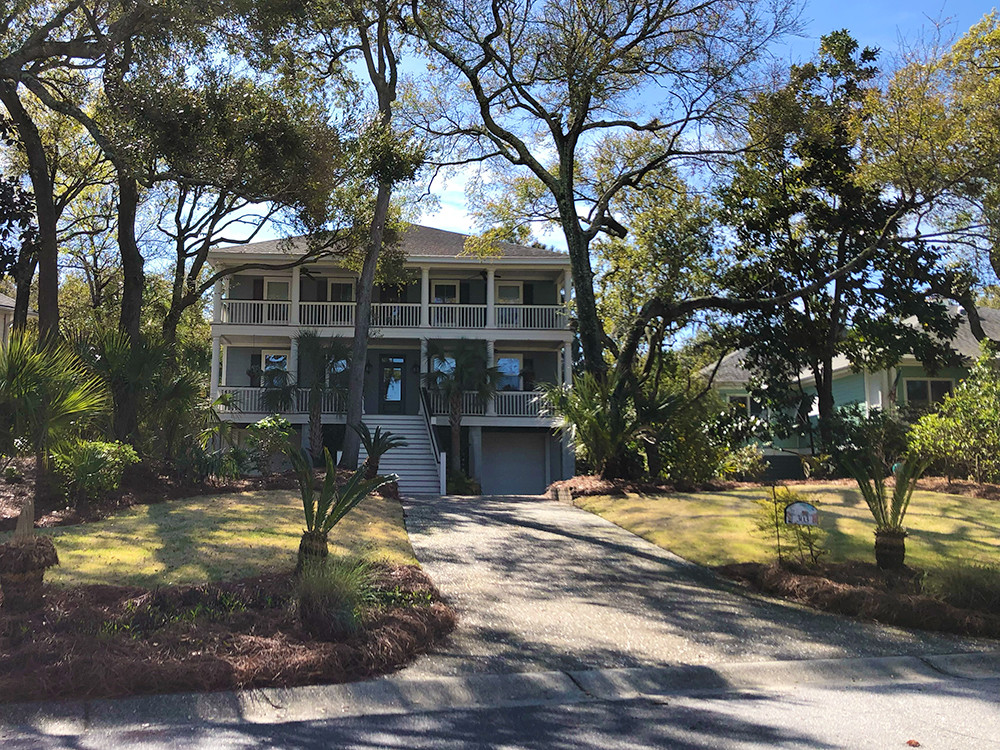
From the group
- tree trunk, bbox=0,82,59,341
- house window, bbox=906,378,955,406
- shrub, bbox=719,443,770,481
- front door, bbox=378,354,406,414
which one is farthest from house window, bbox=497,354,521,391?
tree trunk, bbox=0,82,59,341

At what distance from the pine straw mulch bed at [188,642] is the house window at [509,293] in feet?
65.6

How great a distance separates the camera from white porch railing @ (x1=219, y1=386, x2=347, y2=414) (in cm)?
2252

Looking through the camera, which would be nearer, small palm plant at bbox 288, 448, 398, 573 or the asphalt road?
the asphalt road

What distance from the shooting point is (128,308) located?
47.4 feet

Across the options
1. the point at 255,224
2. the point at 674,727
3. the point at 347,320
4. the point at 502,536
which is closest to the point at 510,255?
the point at 347,320

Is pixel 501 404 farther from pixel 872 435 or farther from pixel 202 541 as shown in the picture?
pixel 202 541

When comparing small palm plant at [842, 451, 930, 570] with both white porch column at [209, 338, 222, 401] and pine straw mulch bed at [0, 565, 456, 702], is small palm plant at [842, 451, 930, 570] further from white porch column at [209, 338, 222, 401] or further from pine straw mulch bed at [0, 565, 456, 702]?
white porch column at [209, 338, 222, 401]

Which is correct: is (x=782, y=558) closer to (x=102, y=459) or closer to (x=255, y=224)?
(x=102, y=459)

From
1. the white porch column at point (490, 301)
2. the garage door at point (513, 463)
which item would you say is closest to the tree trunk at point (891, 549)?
the garage door at point (513, 463)

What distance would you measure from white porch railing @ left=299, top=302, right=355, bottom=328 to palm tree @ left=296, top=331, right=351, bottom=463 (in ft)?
3.42

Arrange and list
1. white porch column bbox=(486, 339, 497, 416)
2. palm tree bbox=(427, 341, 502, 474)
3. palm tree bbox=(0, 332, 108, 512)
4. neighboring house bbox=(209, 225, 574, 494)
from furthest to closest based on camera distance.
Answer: neighboring house bbox=(209, 225, 574, 494)
white porch column bbox=(486, 339, 497, 416)
palm tree bbox=(427, 341, 502, 474)
palm tree bbox=(0, 332, 108, 512)

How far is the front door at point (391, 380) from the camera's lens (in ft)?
83.0

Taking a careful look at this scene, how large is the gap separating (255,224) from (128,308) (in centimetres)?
766

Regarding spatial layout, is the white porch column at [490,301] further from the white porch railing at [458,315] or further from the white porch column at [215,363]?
the white porch column at [215,363]
